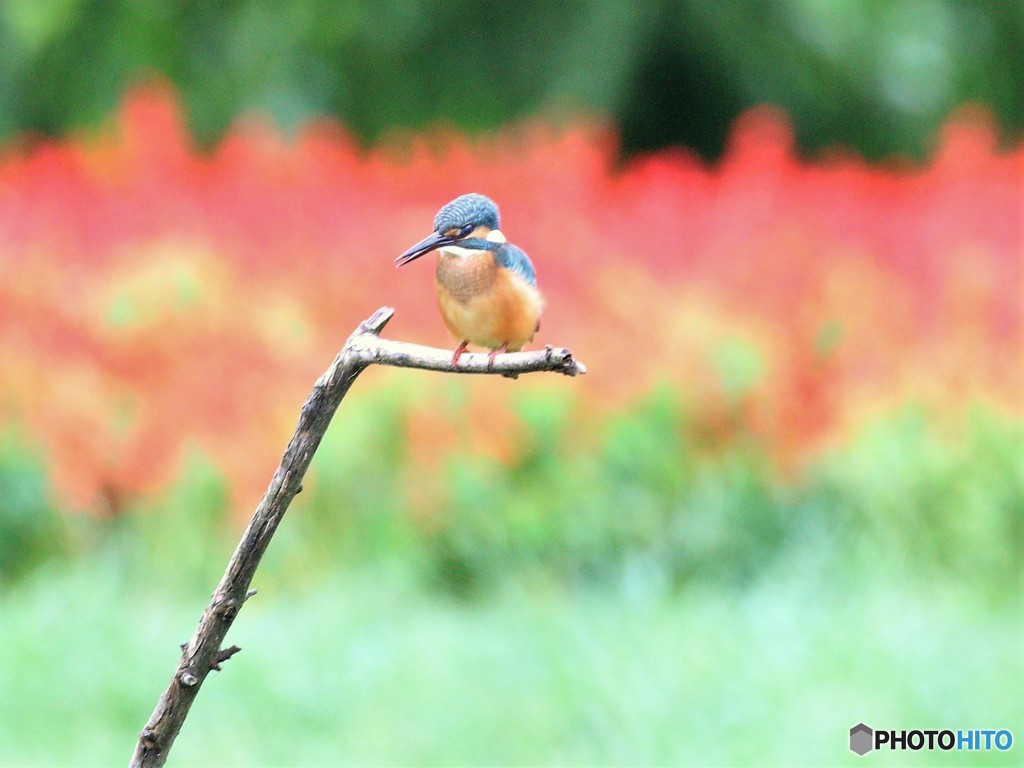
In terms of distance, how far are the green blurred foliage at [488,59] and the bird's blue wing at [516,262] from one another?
6.48m

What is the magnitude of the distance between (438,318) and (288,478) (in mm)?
4243

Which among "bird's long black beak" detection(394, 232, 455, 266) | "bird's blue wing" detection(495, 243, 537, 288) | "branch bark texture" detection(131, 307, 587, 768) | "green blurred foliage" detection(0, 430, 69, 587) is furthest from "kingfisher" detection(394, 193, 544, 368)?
"green blurred foliage" detection(0, 430, 69, 587)

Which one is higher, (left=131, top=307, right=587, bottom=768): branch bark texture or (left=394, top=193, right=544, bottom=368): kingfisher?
(left=394, top=193, right=544, bottom=368): kingfisher

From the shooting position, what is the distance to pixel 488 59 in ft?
27.9

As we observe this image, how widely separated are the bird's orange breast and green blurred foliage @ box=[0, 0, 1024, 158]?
6.47 metres

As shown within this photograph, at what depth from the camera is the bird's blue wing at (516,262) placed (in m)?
1.23

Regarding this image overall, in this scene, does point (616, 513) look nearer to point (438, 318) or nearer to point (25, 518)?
point (438, 318)

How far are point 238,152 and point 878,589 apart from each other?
4.02 meters

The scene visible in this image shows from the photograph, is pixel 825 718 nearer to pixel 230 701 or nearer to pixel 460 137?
pixel 230 701

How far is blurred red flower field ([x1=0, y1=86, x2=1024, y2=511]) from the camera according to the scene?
16.8 feet

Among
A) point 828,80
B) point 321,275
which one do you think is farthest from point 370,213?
point 828,80

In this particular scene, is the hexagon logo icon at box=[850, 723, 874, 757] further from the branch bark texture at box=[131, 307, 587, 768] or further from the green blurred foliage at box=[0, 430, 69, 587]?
the green blurred foliage at box=[0, 430, 69, 587]

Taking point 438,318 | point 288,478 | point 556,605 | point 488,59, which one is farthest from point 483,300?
point 488,59

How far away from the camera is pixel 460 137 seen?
791cm
